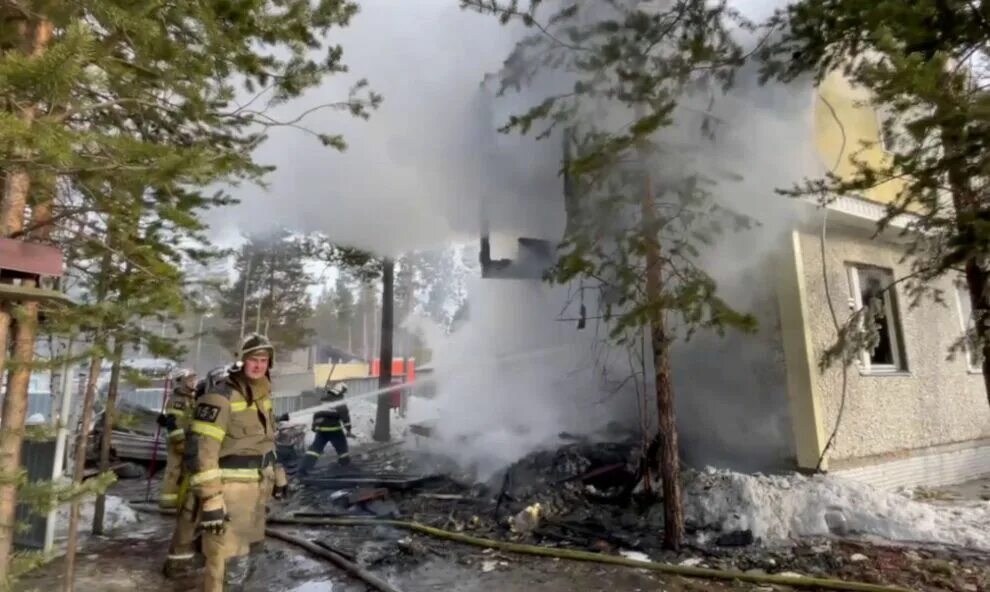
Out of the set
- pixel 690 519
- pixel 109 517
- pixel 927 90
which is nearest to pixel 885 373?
pixel 690 519

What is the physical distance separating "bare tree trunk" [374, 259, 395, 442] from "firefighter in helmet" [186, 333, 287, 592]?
9.35 m

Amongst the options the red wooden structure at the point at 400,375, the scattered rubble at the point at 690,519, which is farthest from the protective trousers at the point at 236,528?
the red wooden structure at the point at 400,375

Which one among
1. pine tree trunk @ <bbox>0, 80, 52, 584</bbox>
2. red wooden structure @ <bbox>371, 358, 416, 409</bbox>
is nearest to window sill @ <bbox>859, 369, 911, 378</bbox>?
pine tree trunk @ <bbox>0, 80, 52, 584</bbox>

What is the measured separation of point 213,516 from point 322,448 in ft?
19.3

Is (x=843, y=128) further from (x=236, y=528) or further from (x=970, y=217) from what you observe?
(x=236, y=528)

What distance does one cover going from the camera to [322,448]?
9.34 m

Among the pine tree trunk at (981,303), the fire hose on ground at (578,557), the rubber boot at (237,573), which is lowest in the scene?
the rubber boot at (237,573)

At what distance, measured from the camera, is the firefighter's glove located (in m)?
3.61

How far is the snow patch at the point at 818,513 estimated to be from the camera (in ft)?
17.8

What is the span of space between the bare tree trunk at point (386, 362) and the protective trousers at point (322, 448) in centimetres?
401

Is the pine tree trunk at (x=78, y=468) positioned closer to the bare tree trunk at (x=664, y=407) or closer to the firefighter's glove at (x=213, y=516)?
the firefighter's glove at (x=213, y=516)

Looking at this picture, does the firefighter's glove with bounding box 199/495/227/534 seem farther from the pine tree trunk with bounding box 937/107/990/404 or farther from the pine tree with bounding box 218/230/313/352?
the pine tree with bounding box 218/230/313/352

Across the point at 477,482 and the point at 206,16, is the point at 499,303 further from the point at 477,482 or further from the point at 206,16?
the point at 206,16

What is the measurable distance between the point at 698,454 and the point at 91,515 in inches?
281
